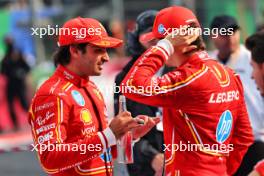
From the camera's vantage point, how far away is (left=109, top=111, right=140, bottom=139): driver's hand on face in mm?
4332

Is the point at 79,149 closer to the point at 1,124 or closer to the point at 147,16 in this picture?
the point at 147,16

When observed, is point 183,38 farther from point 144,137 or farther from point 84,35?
point 144,137

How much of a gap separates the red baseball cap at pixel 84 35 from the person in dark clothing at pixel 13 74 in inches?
426

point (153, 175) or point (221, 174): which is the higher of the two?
point (221, 174)

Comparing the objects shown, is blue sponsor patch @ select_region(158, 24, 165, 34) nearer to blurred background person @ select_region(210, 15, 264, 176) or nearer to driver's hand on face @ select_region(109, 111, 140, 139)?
driver's hand on face @ select_region(109, 111, 140, 139)

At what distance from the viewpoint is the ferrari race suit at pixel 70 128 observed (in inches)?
171

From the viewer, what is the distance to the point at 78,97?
462 centimetres

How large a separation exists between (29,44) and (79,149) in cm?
1362

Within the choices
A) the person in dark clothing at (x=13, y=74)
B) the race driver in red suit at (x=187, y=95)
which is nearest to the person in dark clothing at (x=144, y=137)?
the race driver in red suit at (x=187, y=95)

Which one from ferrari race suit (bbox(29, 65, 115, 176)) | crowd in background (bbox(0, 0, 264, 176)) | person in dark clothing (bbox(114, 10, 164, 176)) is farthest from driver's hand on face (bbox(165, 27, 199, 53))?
crowd in background (bbox(0, 0, 264, 176))

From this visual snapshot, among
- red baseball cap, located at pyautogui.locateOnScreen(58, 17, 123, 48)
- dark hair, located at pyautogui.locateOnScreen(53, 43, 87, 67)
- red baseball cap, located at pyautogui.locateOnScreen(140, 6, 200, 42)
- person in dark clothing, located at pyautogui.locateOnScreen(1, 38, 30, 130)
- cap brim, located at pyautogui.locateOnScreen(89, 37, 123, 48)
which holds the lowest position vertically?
person in dark clothing, located at pyautogui.locateOnScreen(1, 38, 30, 130)

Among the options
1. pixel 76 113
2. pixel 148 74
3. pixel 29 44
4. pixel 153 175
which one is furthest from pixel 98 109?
pixel 29 44

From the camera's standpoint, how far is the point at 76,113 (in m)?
4.53

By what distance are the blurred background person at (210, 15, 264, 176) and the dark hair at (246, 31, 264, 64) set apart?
236cm
